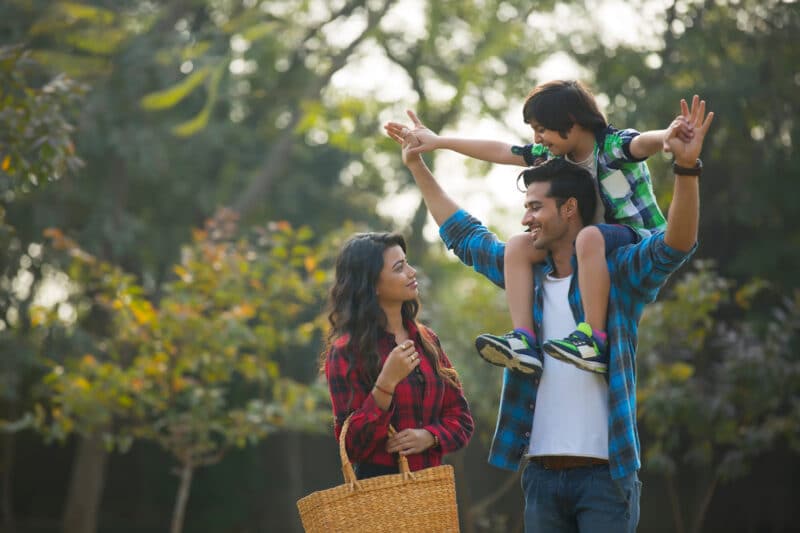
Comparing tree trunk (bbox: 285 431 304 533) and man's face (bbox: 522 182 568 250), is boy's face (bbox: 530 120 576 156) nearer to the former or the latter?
man's face (bbox: 522 182 568 250)

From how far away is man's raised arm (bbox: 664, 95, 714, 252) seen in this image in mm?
2234

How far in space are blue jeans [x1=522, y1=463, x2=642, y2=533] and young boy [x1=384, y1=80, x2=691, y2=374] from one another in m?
0.26

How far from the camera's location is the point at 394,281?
3082mm

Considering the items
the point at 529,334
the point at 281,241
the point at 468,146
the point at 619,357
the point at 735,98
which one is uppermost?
the point at 735,98

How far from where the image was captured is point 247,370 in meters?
7.06

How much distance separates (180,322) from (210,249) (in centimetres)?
60

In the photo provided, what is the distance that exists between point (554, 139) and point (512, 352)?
58cm

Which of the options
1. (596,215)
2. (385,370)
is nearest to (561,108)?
(596,215)

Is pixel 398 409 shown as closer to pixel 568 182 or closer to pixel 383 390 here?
pixel 383 390

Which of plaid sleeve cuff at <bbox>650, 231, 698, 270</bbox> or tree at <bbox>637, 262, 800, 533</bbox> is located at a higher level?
tree at <bbox>637, 262, 800, 533</bbox>

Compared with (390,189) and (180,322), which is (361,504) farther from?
(390,189)

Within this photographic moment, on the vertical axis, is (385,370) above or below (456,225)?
below

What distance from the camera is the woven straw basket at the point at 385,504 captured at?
2.57m

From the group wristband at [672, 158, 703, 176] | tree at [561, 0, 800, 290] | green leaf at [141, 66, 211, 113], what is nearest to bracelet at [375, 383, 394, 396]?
wristband at [672, 158, 703, 176]
